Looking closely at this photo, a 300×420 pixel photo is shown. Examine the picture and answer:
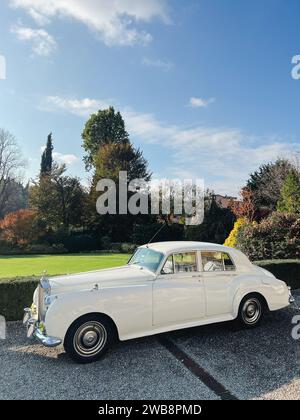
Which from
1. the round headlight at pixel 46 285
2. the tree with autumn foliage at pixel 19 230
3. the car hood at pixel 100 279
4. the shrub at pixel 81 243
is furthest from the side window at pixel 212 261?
the tree with autumn foliage at pixel 19 230

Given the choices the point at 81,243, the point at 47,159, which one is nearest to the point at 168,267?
the point at 81,243

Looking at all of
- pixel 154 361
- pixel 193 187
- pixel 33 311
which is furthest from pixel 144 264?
pixel 193 187

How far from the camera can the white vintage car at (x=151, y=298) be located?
4422mm

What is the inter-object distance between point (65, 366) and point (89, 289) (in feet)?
3.70

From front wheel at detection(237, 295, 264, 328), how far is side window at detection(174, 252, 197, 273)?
1.21m

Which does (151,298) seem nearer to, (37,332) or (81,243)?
(37,332)

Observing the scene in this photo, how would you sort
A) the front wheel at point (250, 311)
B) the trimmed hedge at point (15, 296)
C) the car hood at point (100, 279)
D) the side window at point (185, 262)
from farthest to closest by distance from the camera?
the trimmed hedge at point (15, 296) < the front wheel at point (250, 311) < the side window at point (185, 262) < the car hood at point (100, 279)

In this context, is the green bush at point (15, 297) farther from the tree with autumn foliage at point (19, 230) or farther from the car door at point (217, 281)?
the tree with autumn foliage at point (19, 230)

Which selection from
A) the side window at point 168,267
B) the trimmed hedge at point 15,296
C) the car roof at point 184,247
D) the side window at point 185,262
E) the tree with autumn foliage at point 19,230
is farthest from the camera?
the tree with autumn foliage at point 19,230

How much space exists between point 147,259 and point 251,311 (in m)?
2.19

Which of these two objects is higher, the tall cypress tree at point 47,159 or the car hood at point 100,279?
the tall cypress tree at point 47,159

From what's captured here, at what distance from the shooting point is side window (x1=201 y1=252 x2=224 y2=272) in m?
5.47

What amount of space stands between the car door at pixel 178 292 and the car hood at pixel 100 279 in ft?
0.89

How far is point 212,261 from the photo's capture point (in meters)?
5.58
